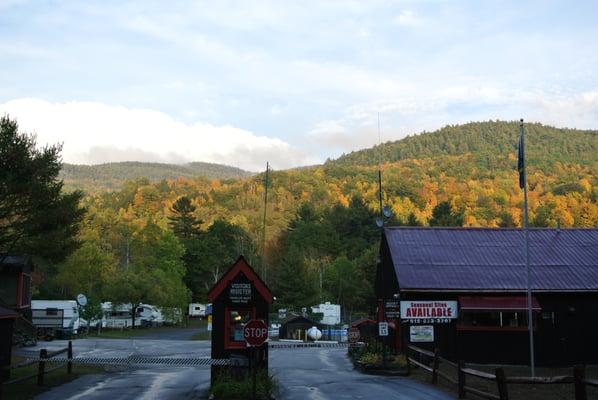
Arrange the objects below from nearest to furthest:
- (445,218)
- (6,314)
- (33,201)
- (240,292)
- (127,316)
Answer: (240,292) → (6,314) → (33,201) → (127,316) → (445,218)

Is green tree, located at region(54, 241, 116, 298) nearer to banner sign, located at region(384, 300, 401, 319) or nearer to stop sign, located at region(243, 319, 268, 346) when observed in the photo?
banner sign, located at region(384, 300, 401, 319)

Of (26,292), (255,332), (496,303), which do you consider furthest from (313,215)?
(255,332)

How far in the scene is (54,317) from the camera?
52656 millimetres

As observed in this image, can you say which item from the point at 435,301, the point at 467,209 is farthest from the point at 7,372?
the point at 467,209

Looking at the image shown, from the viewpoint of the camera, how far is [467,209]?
129 meters

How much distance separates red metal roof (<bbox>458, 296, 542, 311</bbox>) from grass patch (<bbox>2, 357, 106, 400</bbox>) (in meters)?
16.5

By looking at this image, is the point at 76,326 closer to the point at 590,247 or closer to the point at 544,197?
the point at 590,247

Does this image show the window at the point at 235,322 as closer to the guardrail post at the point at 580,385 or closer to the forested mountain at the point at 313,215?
the guardrail post at the point at 580,385

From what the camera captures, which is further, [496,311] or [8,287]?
[8,287]

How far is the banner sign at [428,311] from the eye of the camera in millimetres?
29844

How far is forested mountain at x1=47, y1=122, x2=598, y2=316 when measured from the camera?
8544cm

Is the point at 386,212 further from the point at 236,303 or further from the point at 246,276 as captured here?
the point at 236,303

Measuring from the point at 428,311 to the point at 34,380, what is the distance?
1648 centimetres

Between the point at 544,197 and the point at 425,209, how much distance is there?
79.1ft
